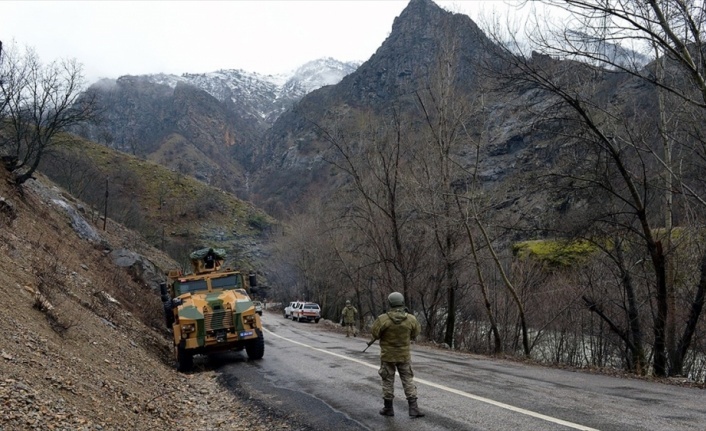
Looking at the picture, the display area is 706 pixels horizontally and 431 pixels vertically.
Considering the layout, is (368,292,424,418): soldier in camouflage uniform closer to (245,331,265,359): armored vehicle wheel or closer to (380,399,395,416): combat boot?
(380,399,395,416): combat boot

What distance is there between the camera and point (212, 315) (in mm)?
13906

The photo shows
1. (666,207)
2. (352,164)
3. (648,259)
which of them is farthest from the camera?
(352,164)

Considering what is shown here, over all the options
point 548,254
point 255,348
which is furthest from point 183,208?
point 255,348

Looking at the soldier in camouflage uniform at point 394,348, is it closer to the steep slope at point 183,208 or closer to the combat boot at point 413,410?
the combat boot at point 413,410

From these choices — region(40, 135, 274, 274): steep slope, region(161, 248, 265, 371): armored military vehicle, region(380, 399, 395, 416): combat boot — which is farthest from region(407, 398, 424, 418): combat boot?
region(40, 135, 274, 274): steep slope

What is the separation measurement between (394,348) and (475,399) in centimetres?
168

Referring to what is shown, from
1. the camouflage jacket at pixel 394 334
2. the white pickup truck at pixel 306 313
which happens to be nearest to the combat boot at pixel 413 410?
the camouflage jacket at pixel 394 334

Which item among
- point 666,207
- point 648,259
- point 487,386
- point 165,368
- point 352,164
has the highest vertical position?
point 352,164

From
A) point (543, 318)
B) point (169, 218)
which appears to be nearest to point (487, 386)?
point (543, 318)

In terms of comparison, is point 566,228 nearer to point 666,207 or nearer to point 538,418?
point 666,207

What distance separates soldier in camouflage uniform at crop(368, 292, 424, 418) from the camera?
7.08 m

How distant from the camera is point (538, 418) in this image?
21.2 ft

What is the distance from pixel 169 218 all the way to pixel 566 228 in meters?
93.7

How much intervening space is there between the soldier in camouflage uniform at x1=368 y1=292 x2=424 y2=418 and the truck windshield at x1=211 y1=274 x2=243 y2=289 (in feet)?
31.8
